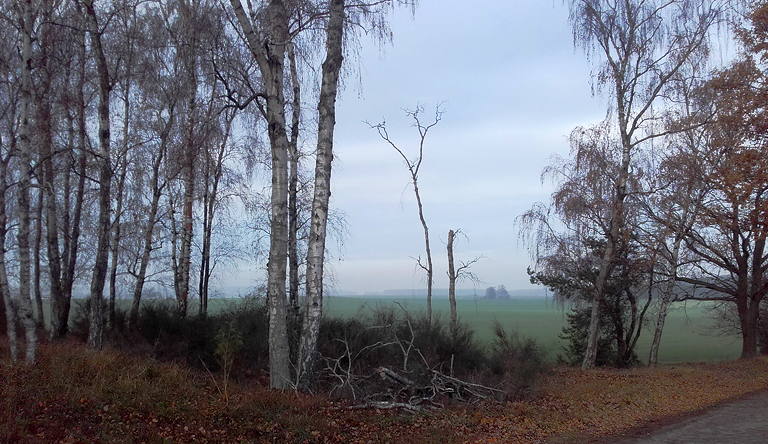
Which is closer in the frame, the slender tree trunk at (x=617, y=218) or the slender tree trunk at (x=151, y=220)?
the slender tree trunk at (x=151, y=220)

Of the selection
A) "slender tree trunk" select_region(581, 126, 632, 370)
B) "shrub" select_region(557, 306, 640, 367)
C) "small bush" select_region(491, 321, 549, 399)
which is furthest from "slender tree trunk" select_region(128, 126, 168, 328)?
"shrub" select_region(557, 306, 640, 367)

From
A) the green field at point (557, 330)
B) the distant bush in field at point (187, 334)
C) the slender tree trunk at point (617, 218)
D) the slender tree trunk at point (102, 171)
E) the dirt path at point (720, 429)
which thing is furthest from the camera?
the slender tree trunk at point (617, 218)

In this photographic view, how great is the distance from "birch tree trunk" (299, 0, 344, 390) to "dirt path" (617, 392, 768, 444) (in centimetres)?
480

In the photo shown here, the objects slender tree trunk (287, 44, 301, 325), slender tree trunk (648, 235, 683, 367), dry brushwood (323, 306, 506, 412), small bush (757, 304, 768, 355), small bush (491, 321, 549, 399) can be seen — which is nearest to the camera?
dry brushwood (323, 306, 506, 412)

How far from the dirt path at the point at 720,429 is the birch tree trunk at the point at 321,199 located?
15.7ft

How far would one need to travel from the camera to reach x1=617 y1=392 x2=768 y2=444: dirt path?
7098 mm

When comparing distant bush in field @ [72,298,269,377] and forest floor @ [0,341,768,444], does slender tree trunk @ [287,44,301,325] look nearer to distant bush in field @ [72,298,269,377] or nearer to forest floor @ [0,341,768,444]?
distant bush in field @ [72,298,269,377]

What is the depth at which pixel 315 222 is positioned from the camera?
863cm

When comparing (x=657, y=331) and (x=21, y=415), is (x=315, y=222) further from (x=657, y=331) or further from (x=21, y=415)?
(x=657, y=331)

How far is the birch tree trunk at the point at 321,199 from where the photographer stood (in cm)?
850

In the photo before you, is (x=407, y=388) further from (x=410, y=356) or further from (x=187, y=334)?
(x=187, y=334)

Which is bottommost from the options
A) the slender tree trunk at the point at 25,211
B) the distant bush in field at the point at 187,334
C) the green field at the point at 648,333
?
the green field at the point at 648,333

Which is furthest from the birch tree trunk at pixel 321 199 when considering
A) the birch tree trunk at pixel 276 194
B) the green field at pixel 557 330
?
the green field at pixel 557 330

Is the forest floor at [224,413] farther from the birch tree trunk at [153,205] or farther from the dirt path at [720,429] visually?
the birch tree trunk at [153,205]
